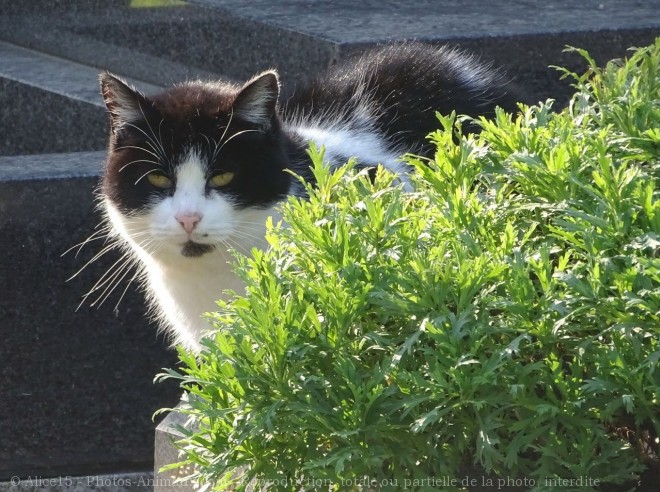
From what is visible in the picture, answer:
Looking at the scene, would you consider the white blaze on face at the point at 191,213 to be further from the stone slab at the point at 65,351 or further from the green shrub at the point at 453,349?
the green shrub at the point at 453,349

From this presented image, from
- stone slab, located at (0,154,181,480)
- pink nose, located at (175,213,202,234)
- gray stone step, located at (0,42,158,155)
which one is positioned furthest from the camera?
gray stone step, located at (0,42,158,155)

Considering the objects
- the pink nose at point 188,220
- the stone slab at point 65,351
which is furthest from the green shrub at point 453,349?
the stone slab at point 65,351

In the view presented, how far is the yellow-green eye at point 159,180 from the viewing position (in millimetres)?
3309

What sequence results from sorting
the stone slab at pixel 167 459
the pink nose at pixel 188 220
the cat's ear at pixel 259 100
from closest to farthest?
the stone slab at pixel 167 459 → the pink nose at pixel 188 220 → the cat's ear at pixel 259 100

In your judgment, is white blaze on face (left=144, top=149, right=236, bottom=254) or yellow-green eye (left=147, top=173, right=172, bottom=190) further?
yellow-green eye (left=147, top=173, right=172, bottom=190)

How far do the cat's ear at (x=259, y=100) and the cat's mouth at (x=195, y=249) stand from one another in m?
0.39

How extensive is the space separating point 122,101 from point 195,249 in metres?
0.49

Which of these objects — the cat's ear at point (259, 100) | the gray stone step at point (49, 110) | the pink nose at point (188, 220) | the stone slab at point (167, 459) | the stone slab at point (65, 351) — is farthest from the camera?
the gray stone step at point (49, 110)

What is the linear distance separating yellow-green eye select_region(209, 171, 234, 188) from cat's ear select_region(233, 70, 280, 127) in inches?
6.8

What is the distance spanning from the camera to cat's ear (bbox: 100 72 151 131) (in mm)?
3314

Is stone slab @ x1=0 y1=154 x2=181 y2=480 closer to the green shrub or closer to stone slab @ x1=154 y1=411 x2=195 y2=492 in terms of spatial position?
stone slab @ x1=154 y1=411 x2=195 y2=492

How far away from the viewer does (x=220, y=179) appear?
10.9ft

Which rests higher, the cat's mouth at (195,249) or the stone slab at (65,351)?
the cat's mouth at (195,249)

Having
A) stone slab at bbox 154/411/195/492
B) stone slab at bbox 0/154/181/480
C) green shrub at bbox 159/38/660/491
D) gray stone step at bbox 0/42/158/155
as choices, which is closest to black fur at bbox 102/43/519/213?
stone slab at bbox 0/154/181/480
